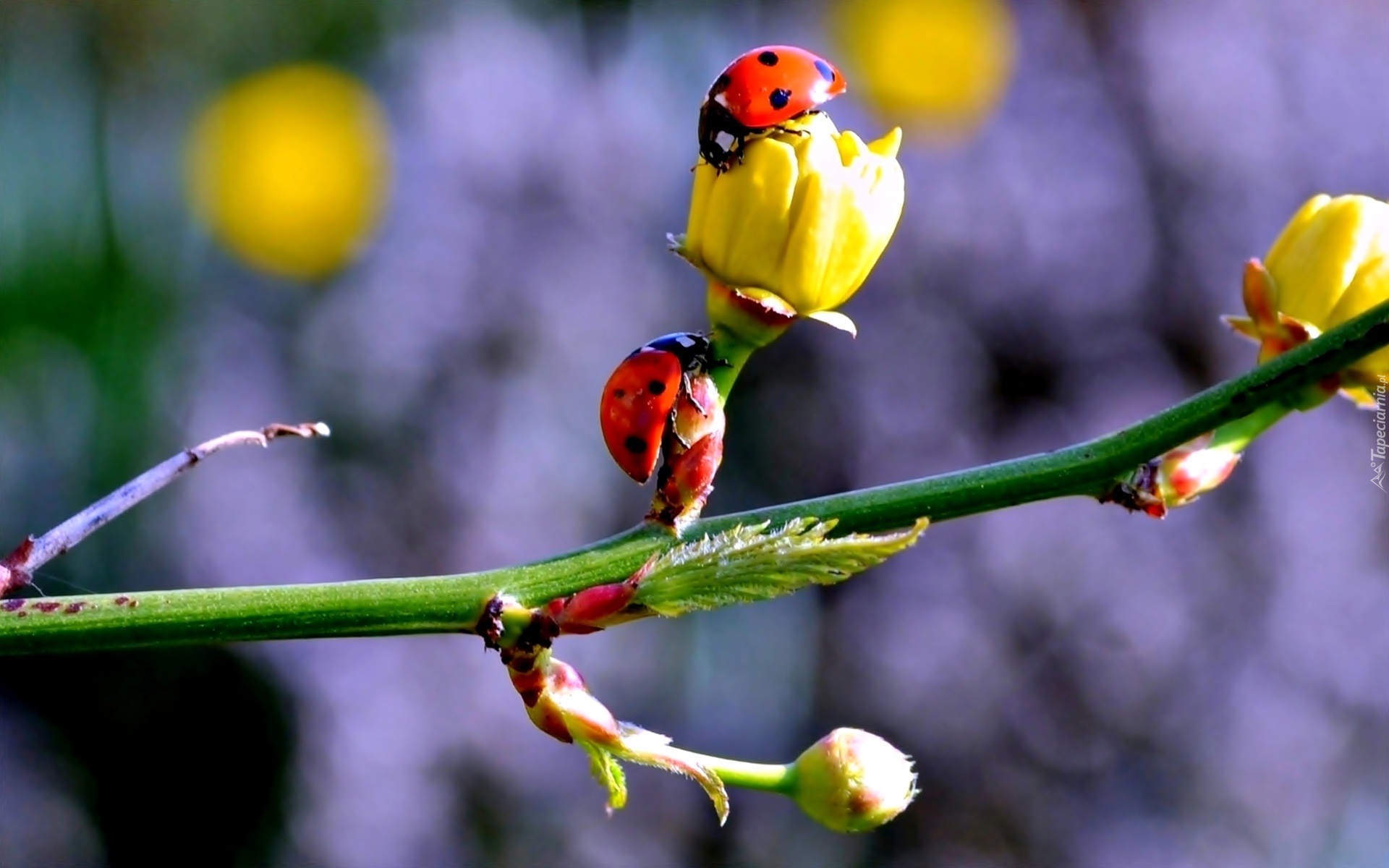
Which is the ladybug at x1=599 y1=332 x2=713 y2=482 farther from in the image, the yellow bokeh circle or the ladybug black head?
the yellow bokeh circle

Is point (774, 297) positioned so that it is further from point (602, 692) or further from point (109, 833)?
point (109, 833)

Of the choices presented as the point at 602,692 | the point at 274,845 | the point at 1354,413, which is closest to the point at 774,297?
the point at 602,692

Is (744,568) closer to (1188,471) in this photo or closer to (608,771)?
(608,771)

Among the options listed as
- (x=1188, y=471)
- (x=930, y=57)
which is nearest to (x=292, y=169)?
(x=930, y=57)

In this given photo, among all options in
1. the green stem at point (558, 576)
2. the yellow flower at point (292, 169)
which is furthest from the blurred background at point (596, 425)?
the green stem at point (558, 576)

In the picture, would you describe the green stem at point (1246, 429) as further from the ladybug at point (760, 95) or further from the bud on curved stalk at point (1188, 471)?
the ladybug at point (760, 95)

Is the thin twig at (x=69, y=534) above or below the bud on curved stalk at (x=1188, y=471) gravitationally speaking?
above
